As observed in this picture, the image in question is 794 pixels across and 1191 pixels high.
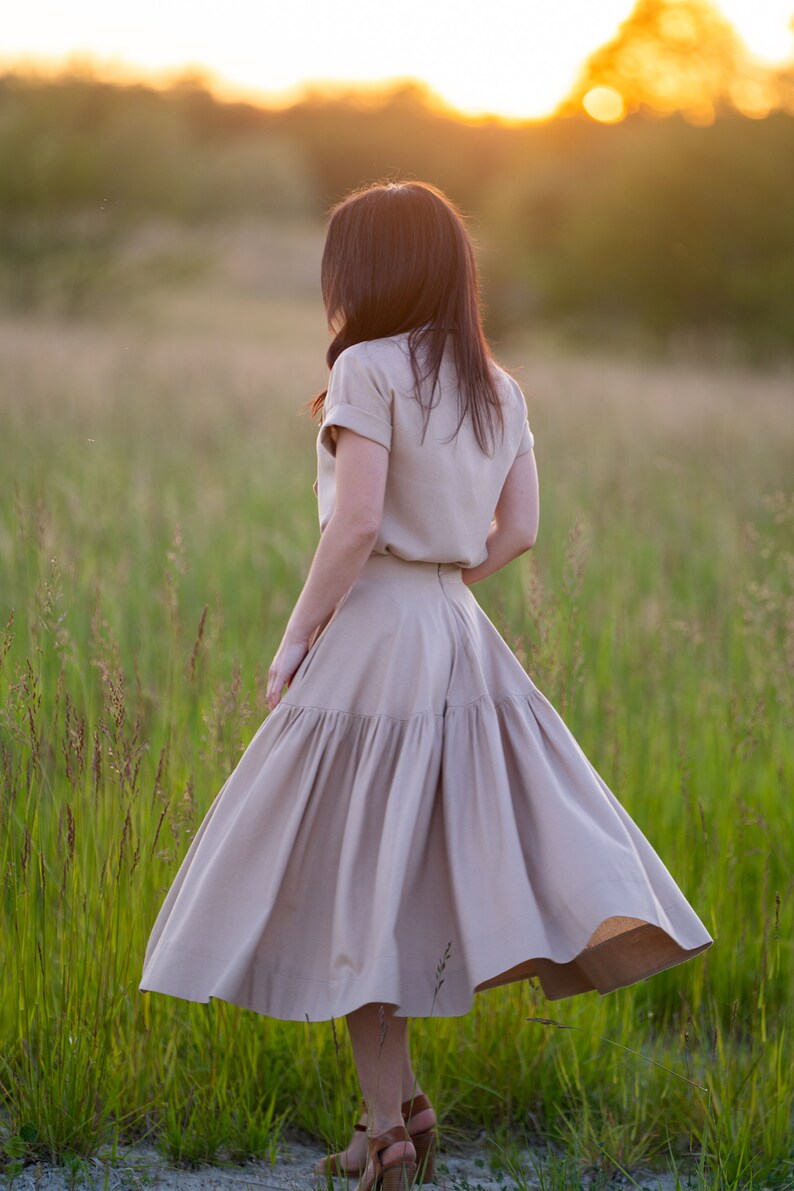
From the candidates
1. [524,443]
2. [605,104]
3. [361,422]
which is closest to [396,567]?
[361,422]

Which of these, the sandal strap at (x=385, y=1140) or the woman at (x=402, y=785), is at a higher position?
the woman at (x=402, y=785)

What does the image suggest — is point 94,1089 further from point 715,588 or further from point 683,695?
point 715,588

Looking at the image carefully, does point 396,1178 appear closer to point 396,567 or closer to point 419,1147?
point 419,1147

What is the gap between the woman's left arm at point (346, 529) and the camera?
5.92 feet

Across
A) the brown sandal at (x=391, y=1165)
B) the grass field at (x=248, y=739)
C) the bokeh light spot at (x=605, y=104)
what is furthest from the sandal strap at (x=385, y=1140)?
the bokeh light spot at (x=605, y=104)

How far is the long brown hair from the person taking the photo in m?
1.89

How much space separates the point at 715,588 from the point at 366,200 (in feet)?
13.4

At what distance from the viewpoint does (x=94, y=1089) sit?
1.95m

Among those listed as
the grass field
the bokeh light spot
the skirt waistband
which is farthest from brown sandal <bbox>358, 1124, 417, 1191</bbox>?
the bokeh light spot

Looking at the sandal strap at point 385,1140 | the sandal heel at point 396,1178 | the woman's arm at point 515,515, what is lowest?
the sandal heel at point 396,1178

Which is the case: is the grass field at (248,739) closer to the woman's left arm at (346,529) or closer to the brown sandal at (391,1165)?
the brown sandal at (391,1165)

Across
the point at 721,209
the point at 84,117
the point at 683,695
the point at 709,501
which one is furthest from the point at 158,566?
the point at 721,209

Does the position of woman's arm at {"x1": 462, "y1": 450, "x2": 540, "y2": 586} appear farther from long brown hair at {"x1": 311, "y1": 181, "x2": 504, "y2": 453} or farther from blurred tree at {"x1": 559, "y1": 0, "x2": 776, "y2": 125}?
blurred tree at {"x1": 559, "y1": 0, "x2": 776, "y2": 125}

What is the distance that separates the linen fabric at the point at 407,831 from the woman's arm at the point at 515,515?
7.1 inches
